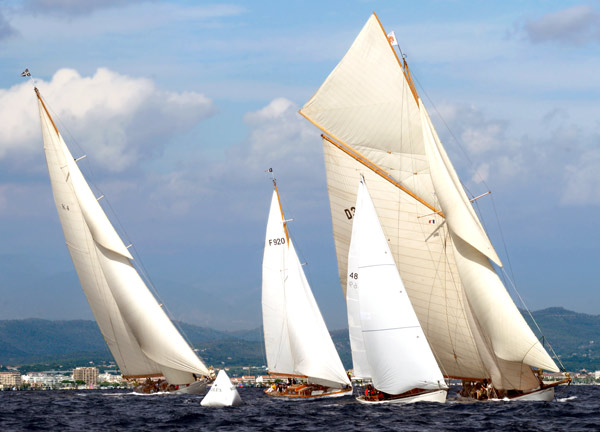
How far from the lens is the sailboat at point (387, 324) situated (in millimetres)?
56906

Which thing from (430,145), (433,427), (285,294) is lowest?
(433,427)

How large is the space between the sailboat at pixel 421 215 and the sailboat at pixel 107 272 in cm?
1757

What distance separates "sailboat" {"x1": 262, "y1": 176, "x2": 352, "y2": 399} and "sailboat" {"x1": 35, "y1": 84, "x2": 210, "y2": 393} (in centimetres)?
697

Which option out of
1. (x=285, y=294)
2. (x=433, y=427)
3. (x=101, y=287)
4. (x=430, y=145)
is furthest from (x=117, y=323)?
(x=433, y=427)

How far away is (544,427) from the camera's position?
46375 millimetres

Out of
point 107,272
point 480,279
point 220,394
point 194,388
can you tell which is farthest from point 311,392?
point 480,279

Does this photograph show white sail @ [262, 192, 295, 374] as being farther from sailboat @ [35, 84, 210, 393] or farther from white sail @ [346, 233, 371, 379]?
white sail @ [346, 233, 371, 379]

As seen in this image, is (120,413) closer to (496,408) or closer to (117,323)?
(117,323)

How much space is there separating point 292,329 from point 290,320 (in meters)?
0.86

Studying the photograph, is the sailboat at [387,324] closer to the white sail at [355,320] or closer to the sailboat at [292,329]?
the white sail at [355,320]

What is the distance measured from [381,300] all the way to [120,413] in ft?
67.9

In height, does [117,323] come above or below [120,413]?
above

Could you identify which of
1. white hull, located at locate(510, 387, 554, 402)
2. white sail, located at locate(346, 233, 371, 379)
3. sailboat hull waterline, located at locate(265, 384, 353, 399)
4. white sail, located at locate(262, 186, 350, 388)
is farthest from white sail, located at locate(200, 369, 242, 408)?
white hull, located at locate(510, 387, 554, 402)

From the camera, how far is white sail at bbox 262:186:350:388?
76.1m
